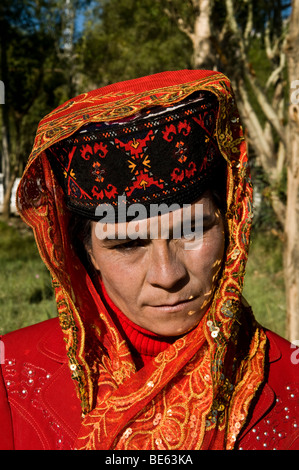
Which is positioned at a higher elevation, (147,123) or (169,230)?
(147,123)

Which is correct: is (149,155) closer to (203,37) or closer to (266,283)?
(203,37)

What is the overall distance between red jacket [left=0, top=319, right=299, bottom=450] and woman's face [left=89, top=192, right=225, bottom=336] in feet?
1.47

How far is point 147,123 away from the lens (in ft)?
5.48

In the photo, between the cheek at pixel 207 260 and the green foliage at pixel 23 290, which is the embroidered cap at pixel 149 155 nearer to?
the cheek at pixel 207 260

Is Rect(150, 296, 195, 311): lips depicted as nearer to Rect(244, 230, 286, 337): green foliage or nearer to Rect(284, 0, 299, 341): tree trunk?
Rect(284, 0, 299, 341): tree trunk

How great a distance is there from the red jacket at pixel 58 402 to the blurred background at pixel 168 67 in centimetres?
143

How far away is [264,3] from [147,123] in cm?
954

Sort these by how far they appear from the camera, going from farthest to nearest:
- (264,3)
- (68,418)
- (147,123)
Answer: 1. (264,3)
2. (68,418)
3. (147,123)

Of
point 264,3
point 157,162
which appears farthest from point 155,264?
point 264,3

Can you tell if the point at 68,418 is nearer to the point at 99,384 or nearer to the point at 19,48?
the point at 99,384

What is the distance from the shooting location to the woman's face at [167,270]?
170 centimetres

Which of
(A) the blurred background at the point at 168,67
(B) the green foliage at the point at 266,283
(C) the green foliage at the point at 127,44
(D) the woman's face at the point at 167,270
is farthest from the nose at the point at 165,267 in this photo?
(C) the green foliage at the point at 127,44

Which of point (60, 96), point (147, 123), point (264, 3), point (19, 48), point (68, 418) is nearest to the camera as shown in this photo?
point (147, 123)

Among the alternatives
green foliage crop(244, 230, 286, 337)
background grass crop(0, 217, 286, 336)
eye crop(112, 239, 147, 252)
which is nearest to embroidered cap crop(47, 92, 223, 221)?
eye crop(112, 239, 147, 252)
